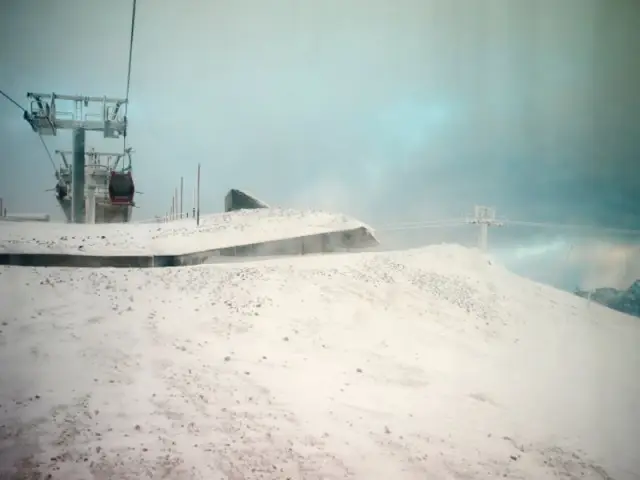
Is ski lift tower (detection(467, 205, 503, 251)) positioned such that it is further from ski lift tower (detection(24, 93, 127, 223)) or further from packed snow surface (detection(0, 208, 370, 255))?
ski lift tower (detection(24, 93, 127, 223))

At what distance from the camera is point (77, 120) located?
90.8 inches

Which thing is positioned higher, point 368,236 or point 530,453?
point 368,236

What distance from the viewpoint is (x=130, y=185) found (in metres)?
2.77

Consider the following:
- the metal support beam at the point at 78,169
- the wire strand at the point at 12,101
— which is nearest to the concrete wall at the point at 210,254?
the metal support beam at the point at 78,169

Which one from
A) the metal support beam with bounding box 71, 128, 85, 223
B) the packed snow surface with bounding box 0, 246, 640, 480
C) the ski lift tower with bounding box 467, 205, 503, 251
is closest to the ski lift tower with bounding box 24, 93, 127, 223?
the metal support beam with bounding box 71, 128, 85, 223

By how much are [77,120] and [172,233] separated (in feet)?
6.05

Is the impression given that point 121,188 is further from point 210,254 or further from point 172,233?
point 172,233

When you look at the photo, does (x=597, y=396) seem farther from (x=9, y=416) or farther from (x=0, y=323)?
(x=0, y=323)

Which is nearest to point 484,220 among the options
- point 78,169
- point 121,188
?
point 121,188

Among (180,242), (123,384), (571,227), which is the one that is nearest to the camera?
(123,384)

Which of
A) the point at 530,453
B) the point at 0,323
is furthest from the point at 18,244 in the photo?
the point at 530,453

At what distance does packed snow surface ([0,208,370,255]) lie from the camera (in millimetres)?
2711

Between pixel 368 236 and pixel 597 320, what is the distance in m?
1.77

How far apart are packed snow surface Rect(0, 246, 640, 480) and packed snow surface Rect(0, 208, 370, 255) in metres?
0.26
